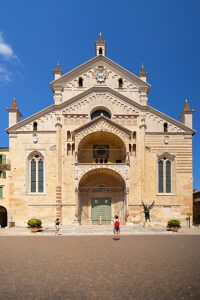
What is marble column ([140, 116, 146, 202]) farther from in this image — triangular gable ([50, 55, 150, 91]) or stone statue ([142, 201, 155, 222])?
triangular gable ([50, 55, 150, 91])

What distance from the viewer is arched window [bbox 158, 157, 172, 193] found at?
A: 120 ft

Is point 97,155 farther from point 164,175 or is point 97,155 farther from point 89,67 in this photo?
point 89,67

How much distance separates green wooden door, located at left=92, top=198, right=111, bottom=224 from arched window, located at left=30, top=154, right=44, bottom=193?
6305 millimetres

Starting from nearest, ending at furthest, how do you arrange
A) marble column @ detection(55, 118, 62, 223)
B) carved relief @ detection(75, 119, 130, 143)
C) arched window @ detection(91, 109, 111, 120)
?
1. marble column @ detection(55, 118, 62, 223)
2. carved relief @ detection(75, 119, 130, 143)
3. arched window @ detection(91, 109, 111, 120)

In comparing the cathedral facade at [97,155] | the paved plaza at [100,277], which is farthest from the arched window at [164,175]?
the paved plaza at [100,277]

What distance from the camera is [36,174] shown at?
36375 millimetres

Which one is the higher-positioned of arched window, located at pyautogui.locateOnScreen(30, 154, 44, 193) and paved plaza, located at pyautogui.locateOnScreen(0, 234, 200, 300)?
arched window, located at pyautogui.locateOnScreen(30, 154, 44, 193)

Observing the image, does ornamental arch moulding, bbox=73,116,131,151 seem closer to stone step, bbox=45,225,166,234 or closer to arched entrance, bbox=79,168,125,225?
arched entrance, bbox=79,168,125,225

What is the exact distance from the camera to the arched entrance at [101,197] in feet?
122

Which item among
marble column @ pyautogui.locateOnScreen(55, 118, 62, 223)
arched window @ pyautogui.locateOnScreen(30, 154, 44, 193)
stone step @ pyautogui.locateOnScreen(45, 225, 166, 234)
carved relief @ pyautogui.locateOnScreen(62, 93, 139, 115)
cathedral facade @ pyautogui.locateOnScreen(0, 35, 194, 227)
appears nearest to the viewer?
stone step @ pyautogui.locateOnScreen(45, 225, 166, 234)

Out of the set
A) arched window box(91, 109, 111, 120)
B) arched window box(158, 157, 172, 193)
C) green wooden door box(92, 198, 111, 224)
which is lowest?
green wooden door box(92, 198, 111, 224)

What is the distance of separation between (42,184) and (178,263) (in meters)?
25.7

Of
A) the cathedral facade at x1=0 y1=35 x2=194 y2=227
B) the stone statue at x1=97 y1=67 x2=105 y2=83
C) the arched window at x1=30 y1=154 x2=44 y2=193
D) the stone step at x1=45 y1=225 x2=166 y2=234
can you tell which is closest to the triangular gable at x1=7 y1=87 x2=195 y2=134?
the cathedral facade at x1=0 y1=35 x2=194 y2=227

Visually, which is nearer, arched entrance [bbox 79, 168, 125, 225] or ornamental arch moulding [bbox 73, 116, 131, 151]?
ornamental arch moulding [bbox 73, 116, 131, 151]
